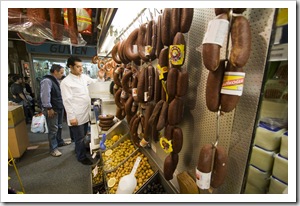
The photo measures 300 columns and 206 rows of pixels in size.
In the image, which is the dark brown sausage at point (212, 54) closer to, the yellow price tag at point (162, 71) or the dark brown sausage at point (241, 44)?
the dark brown sausage at point (241, 44)

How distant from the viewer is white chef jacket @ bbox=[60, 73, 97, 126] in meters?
2.28

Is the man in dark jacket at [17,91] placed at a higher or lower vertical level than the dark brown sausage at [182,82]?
lower

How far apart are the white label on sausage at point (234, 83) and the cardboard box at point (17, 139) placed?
327cm

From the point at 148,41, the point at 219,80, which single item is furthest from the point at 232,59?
the point at 148,41

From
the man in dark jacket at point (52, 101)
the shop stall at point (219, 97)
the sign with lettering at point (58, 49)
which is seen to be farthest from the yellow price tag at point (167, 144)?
the sign with lettering at point (58, 49)

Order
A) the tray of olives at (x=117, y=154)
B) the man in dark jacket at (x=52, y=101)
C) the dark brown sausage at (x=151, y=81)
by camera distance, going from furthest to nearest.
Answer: the man in dark jacket at (x=52, y=101), the tray of olives at (x=117, y=154), the dark brown sausage at (x=151, y=81)

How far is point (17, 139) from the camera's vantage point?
2.65 m

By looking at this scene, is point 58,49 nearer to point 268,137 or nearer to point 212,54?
point 212,54

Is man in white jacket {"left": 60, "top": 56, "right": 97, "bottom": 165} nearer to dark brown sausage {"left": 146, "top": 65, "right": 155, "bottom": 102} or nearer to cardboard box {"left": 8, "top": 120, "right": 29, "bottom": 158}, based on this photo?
cardboard box {"left": 8, "top": 120, "right": 29, "bottom": 158}

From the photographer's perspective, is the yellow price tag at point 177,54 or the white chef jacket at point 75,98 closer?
the yellow price tag at point 177,54

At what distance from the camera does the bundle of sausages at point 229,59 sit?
0.45m

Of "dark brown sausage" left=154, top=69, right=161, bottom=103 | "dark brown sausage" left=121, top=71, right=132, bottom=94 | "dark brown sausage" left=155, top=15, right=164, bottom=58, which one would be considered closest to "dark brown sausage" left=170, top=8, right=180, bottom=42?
"dark brown sausage" left=155, top=15, right=164, bottom=58

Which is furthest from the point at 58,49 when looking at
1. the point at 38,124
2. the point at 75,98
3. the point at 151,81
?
the point at 151,81

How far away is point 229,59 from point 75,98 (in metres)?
2.36
